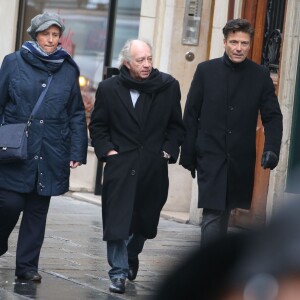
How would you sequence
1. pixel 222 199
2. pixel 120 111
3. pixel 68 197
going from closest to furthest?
pixel 120 111 < pixel 222 199 < pixel 68 197

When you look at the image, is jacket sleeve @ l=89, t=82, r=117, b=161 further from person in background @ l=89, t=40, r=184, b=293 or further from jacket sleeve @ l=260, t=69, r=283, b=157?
jacket sleeve @ l=260, t=69, r=283, b=157

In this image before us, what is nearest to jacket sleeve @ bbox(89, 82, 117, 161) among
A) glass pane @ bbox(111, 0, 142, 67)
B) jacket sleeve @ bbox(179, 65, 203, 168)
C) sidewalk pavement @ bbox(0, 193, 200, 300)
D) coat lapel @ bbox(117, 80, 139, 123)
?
coat lapel @ bbox(117, 80, 139, 123)

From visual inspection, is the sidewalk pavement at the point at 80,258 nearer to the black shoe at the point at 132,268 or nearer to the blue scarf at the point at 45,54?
the black shoe at the point at 132,268

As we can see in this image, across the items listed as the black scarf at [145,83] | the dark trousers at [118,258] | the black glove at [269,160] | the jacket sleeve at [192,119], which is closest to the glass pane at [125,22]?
the jacket sleeve at [192,119]

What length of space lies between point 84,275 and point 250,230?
662cm

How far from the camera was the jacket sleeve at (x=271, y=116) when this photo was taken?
748 cm

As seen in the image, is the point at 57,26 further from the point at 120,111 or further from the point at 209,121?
the point at 209,121

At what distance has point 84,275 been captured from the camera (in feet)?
25.0

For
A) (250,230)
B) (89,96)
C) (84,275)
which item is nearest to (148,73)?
(84,275)

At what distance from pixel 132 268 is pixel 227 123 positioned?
1.15m

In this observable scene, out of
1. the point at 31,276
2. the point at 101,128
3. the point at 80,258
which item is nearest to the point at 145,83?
the point at 101,128

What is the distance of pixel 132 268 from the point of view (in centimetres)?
735

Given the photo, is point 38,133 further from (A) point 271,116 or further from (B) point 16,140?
(A) point 271,116

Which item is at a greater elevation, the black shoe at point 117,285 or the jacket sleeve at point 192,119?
the jacket sleeve at point 192,119
